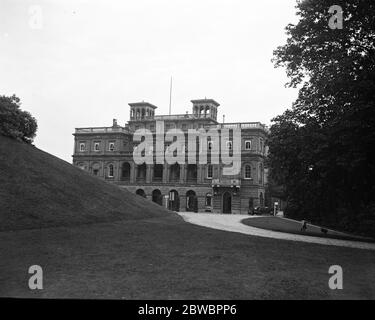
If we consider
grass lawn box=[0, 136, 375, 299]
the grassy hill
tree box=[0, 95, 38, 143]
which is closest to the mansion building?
the grassy hill

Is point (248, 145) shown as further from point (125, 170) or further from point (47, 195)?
point (47, 195)

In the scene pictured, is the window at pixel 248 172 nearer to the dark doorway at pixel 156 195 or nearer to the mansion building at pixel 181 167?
the mansion building at pixel 181 167

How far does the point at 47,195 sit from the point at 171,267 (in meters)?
14.6

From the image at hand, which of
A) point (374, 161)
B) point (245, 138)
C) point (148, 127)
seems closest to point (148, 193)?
point (148, 127)

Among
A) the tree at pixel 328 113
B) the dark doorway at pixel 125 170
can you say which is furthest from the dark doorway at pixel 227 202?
the tree at pixel 328 113

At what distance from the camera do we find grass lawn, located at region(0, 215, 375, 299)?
9.59 meters

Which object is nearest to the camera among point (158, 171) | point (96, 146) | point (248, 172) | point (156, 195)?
point (248, 172)

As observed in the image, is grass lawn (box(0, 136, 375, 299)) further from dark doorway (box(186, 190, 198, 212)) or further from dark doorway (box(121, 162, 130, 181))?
dark doorway (box(121, 162, 130, 181))

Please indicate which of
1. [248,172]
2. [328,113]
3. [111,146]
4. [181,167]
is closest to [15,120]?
[328,113]

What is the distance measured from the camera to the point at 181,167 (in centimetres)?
7625

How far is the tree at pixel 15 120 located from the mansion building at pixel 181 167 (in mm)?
38837

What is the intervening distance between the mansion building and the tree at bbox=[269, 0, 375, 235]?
43.2 metres

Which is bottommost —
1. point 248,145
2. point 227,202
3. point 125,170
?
point 227,202
